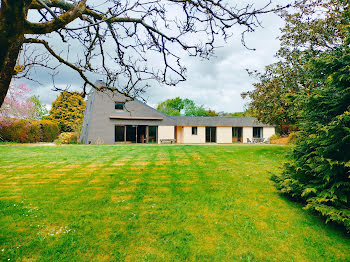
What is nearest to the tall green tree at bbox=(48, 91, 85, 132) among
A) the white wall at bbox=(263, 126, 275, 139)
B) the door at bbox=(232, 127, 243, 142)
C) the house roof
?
the house roof

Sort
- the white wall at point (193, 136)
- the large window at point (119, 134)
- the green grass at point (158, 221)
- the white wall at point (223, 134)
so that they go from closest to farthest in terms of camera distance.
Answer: the green grass at point (158, 221), the large window at point (119, 134), the white wall at point (193, 136), the white wall at point (223, 134)

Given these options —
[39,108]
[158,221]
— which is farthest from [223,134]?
[39,108]

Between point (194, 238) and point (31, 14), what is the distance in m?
6.80

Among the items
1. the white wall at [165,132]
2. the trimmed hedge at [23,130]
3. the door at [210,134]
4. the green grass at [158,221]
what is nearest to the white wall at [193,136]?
the door at [210,134]

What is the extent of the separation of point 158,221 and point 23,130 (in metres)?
24.8

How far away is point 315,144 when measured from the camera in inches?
184

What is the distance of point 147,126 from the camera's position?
95.6 feet

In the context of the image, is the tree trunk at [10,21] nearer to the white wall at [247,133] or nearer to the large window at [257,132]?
the white wall at [247,133]

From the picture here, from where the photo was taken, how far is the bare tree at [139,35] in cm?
488

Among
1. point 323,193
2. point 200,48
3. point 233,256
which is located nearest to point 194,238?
point 233,256

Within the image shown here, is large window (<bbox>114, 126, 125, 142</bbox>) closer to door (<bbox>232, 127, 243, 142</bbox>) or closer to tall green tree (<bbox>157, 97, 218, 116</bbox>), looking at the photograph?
door (<bbox>232, 127, 243, 142</bbox>)

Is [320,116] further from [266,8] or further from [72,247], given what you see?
[72,247]

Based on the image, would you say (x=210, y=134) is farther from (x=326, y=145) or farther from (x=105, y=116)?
(x=326, y=145)

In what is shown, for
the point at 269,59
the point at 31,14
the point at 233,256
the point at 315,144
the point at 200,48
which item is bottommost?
the point at 233,256
